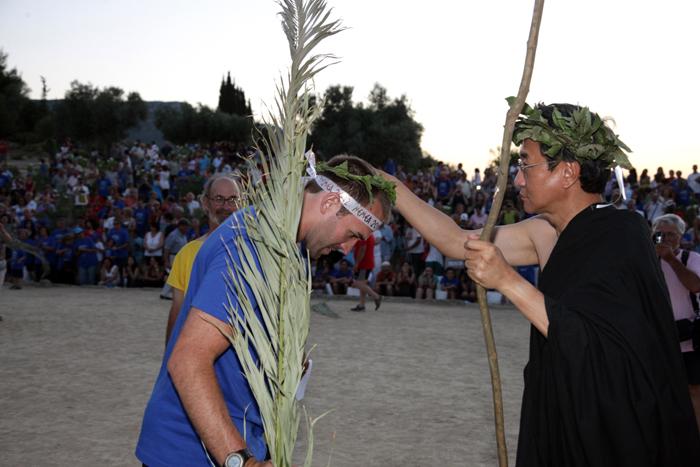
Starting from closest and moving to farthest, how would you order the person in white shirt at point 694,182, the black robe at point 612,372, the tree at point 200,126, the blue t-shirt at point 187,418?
the blue t-shirt at point 187,418, the black robe at point 612,372, the person in white shirt at point 694,182, the tree at point 200,126

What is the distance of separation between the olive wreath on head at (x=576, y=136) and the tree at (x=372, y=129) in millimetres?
47531

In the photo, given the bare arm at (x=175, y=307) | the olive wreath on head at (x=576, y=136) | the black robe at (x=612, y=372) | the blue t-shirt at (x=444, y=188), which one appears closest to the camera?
the black robe at (x=612, y=372)

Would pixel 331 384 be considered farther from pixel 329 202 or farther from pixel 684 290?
pixel 329 202

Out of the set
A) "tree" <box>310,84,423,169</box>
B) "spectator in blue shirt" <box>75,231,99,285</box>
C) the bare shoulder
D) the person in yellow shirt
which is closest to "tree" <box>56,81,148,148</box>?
"tree" <box>310,84,423,169</box>

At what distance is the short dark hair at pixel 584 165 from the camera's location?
3150 millimetres

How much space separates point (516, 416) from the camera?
25.8 feet

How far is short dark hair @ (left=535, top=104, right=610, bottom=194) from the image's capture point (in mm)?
3150

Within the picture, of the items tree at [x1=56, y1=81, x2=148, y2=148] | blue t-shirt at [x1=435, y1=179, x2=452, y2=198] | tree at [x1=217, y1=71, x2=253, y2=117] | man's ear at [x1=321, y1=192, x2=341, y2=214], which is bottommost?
man's ear at [x1=321, y1=192, x2=341, y2=214]

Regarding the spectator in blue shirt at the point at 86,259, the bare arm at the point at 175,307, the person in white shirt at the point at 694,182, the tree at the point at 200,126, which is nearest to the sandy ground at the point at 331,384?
the bare arm at the point at 175,307

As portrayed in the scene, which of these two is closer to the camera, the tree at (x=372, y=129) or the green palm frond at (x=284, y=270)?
the green palm frond at (x=284, y=270)

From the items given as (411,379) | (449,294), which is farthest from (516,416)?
(449,294)

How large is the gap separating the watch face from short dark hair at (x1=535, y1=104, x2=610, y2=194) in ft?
5.63

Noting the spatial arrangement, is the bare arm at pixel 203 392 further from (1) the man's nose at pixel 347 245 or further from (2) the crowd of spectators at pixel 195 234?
(2) the crowd of spectators at pixel 195 234

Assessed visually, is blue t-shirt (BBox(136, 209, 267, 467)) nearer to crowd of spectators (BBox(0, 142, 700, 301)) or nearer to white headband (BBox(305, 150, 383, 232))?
white headband (BBox(305, 150, 383, 232))
